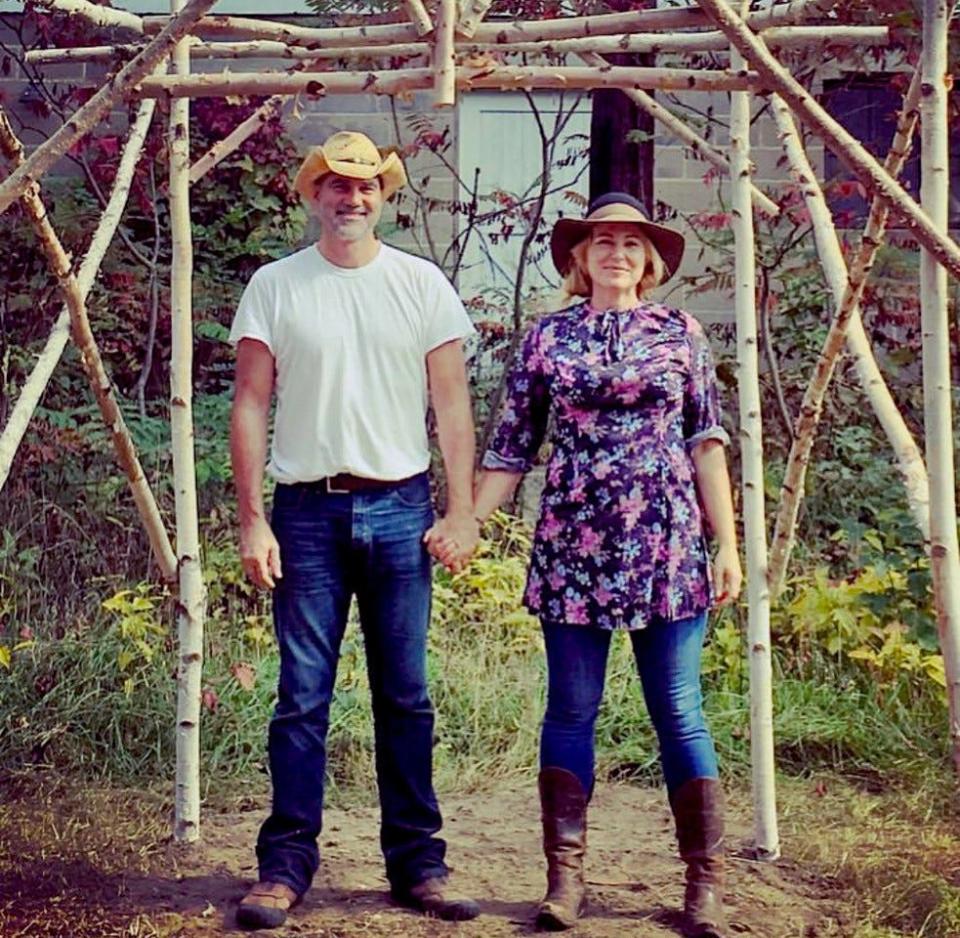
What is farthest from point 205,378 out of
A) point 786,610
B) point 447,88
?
point 447,88

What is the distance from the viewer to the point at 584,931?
385 centimetres

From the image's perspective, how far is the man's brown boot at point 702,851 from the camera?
149 inches

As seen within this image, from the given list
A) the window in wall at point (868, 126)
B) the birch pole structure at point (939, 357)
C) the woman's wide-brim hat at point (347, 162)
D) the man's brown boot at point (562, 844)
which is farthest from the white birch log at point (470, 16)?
the window in wall at point (868, 126)

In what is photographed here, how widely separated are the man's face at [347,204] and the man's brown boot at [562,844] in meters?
1.29

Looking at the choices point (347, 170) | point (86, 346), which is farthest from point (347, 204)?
point (86, 346)

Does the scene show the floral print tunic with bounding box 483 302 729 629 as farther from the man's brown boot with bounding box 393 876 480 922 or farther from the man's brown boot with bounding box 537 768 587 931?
the man's brown boot with bounding box 393 876 480 922

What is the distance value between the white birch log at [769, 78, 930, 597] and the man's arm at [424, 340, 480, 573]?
989 millimetres

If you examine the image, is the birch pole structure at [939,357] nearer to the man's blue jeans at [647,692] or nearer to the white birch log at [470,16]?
the man's blue jeans at [647,692]

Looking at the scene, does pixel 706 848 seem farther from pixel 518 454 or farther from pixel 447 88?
pixel 447 88

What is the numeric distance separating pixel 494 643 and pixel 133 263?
3099 millimetres

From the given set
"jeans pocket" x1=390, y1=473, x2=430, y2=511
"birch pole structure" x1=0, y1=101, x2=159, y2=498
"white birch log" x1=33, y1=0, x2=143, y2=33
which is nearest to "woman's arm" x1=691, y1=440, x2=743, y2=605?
"jeans pocket" x1=390, y1=473, x2=430, y2=511

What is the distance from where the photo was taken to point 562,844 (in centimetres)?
385

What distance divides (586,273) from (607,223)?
0.47 ft

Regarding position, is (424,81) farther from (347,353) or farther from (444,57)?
(347,353)
